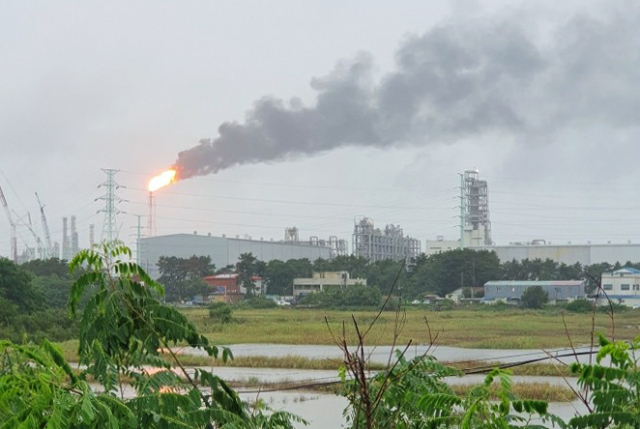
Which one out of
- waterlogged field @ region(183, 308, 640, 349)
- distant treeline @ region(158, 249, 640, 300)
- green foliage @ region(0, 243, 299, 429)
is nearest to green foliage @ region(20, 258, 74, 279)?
distant treeline @ region(158, 249, 640, 300)

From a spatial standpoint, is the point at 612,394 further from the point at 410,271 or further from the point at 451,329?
the point at 410,271

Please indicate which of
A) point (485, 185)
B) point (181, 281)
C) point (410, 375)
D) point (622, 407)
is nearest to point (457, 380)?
point (410, 375)

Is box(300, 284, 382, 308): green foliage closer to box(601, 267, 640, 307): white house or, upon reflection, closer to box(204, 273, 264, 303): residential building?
box(204, 273, 264, 303): residential building

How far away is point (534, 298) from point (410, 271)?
14.1 meters

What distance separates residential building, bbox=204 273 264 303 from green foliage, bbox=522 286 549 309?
56.6ft

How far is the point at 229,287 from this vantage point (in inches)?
2345

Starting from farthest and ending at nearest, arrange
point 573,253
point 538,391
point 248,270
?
point 573,253
point 248,270
point 538,391

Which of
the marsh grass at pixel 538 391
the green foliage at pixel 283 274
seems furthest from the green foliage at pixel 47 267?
the marsh grass at pixel 538 391

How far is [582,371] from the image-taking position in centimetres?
211

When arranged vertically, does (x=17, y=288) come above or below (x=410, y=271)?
below

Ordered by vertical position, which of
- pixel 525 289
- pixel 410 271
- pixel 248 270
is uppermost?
pixel 248 270

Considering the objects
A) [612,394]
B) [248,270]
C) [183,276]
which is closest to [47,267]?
[183,276]

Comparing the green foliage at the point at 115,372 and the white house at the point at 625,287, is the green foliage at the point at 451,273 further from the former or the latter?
the green foliage at the point at 115,372

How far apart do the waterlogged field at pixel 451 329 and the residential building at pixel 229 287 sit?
14106 mm
